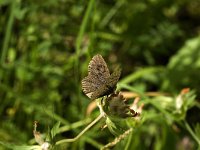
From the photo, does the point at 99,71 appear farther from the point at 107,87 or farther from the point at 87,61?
the point at 87,61

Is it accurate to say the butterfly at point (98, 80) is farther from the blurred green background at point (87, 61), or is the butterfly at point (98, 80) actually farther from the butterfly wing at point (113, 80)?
the blurred green background at point (87, 61)

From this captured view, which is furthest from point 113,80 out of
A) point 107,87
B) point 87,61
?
point 87,61

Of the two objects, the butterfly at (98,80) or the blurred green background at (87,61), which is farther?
the blurred green background at (87,61)

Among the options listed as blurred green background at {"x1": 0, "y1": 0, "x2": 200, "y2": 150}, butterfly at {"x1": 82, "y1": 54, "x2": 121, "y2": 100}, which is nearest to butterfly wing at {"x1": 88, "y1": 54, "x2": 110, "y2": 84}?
butterfly at {"x1": 82, "y1": 54, "x2": 121, "y2": 100}

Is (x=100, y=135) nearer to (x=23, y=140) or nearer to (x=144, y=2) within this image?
(x=23, y=140)

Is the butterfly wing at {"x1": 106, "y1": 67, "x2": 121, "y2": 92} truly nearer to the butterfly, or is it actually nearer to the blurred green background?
the butterfly

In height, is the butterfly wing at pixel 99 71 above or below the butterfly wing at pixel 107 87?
above

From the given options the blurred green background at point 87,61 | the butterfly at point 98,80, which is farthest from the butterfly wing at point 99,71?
the blurred green background at point 87,61

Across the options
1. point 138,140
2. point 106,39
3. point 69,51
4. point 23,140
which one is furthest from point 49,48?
point 138,140
